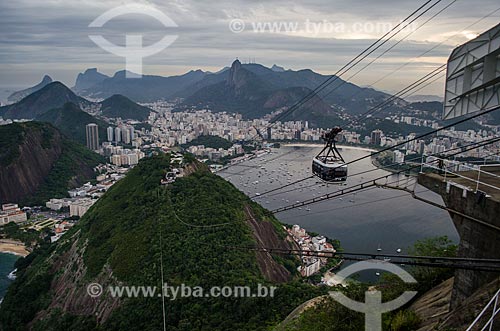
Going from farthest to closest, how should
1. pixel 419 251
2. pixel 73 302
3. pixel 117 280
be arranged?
pixel 73 302 → pixel 117 280 → pixel 419 251

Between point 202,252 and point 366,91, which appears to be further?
point 366,91

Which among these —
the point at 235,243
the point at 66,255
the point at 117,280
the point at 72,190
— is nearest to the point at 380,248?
the point at 235,243

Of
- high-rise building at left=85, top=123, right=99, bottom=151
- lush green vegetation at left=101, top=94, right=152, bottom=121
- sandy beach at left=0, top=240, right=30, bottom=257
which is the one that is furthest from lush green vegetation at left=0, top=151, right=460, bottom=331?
lush green vegetation at left=101, top=94, right=152, bottom=121

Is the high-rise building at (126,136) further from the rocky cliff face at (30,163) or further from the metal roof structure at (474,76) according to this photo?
the metal roof structure at (474,76)

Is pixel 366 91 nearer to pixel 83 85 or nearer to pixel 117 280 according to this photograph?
pixel 117 280
